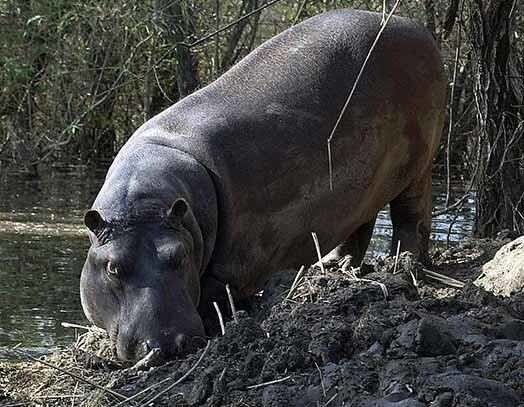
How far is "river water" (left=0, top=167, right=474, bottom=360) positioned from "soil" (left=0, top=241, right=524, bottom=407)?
0.76m

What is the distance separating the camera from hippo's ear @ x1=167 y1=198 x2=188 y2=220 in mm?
5387

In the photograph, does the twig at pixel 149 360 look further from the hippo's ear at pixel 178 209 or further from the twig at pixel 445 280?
the twig at pixel 445 280

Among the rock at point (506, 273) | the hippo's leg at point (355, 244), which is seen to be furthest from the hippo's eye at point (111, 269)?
the hippo's leg at point (355, 244)

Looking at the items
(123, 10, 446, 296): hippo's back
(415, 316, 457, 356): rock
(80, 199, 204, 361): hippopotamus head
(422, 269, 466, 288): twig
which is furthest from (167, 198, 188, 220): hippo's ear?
(415, 316, 457, 356): rock

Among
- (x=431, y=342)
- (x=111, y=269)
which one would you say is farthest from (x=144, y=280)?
(x=431, y=342)

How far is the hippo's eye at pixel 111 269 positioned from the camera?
207 inches

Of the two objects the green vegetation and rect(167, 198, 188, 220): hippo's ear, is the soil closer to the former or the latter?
rect(167, 198, 188, 220): hippo's ear

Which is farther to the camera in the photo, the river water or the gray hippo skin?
the river water

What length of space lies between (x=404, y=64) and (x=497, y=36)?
0.95 m

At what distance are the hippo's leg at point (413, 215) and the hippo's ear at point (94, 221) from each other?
2432mm

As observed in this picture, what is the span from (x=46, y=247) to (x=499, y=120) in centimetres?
302

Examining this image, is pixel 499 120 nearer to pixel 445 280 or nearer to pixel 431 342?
pixel 445 280

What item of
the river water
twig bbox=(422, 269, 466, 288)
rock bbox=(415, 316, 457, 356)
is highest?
rock bbox=(415, 316, 457, 356)

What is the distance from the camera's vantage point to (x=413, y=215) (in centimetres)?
744
